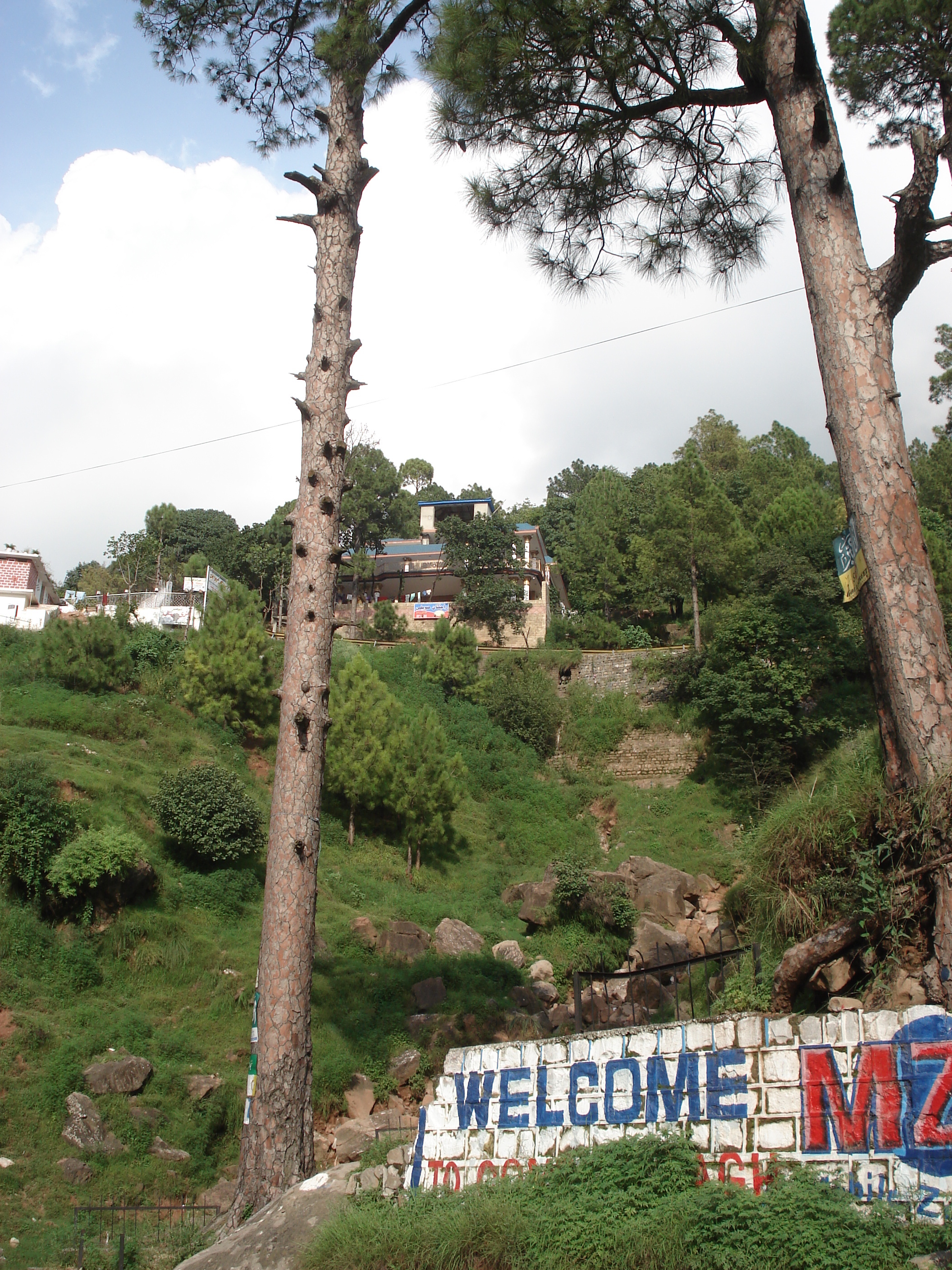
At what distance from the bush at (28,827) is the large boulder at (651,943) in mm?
10003

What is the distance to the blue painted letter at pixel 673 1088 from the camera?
4734 millimetres

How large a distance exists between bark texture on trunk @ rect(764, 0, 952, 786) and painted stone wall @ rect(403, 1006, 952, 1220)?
1.46 m

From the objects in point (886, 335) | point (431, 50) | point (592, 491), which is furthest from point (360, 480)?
point (886, 335)

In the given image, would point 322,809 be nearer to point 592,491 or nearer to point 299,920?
point 299,920

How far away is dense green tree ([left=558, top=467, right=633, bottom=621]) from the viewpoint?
1446 inches

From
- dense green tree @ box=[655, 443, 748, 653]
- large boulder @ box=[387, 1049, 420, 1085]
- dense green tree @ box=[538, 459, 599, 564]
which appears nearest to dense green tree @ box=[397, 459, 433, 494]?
dense green tree @ box=[538, 459, 599, 564]

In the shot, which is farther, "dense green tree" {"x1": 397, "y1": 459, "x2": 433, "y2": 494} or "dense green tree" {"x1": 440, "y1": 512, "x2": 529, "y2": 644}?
"dense green tree" {"x1": 397, "y1": 459, "x2": 433, "y2": 494}

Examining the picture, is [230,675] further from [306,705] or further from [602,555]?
[602,555]

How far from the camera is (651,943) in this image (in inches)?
645

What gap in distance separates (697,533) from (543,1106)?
27.2 m

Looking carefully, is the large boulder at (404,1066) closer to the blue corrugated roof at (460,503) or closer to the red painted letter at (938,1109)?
the red painted letter at (938,1109)

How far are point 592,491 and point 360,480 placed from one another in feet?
39.5

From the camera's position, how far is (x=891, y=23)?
8023 millimetres

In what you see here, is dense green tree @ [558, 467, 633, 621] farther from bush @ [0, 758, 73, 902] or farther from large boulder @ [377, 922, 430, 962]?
bush @ [0, 758, 73, 902]
